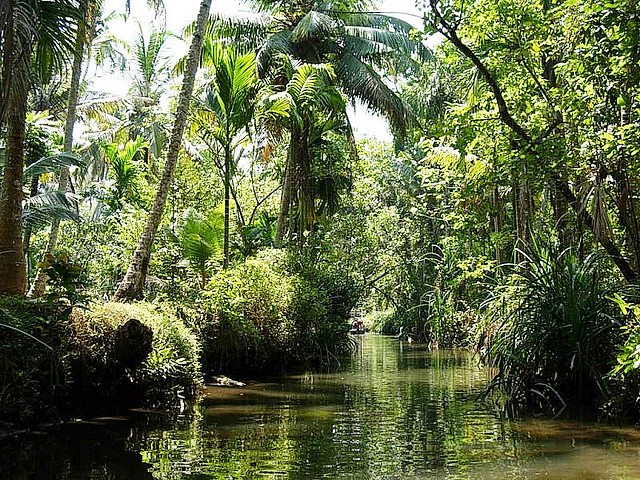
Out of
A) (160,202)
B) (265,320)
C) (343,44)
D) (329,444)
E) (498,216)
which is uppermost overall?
(343,44)

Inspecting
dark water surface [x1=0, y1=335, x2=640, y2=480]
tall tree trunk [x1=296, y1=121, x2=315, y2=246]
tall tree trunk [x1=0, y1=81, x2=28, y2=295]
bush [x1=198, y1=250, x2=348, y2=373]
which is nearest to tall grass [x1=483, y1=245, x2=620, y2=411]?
dark water surface [x1=0, y1=335, x2=640, y2=480]

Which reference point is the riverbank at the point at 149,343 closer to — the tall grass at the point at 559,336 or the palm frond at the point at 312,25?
the tall grass at the point at 559,336

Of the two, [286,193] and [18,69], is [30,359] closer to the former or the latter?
[18,69]

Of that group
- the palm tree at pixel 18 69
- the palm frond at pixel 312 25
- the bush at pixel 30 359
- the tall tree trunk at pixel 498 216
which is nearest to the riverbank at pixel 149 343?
the bush at pixel 30 359

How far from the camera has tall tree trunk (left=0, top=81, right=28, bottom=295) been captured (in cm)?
970

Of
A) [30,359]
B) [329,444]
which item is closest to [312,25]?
[30,359]

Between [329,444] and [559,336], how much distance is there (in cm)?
385

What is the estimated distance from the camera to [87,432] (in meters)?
8.42

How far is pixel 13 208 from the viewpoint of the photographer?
32.9 feet

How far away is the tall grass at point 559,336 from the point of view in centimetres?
927

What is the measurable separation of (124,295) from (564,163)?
775 centimetres

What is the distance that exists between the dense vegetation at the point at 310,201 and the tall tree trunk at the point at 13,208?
3 cm

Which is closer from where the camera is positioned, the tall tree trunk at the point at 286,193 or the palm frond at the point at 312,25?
Answer: the palm frond at the point at 312,25

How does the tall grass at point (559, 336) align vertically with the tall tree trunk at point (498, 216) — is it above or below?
below
